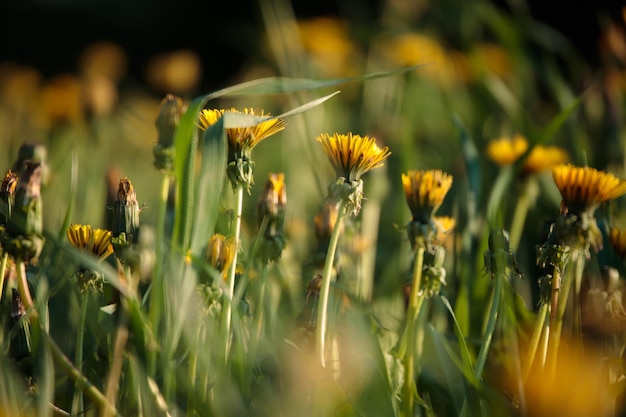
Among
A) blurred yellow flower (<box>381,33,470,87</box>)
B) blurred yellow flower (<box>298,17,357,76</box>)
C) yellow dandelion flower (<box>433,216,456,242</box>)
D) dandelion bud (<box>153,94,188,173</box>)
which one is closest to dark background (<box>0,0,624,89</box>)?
blurred yellow flower (<box>298,17,357,76</box>)

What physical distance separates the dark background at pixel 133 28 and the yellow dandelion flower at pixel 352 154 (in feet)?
13.2

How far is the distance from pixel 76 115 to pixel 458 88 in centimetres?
109

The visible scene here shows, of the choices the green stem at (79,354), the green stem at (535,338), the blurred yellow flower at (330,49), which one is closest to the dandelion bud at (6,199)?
the green stem at (79,354)

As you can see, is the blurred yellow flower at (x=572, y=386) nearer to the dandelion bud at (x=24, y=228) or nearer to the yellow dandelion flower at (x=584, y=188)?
the yellow dandelion flower at (x=584, y=188)

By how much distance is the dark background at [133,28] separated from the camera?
15.9 feet

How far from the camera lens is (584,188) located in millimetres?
745

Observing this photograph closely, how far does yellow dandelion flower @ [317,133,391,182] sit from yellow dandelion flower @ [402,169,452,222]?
0.05 metres

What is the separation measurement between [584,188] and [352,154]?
0.23 meters

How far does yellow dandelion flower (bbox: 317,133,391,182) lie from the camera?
0.73m

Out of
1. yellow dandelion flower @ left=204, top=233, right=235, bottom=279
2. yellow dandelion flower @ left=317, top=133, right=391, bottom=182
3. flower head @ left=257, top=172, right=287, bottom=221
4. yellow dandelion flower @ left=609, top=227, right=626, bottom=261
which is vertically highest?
yellow dandelion flower @ left=317, top=133, right=391, bottom=182

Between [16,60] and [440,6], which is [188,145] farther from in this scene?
[16,60]

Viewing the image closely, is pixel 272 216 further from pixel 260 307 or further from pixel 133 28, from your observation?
pixel 133 28

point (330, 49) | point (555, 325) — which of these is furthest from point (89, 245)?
point (330, 49)

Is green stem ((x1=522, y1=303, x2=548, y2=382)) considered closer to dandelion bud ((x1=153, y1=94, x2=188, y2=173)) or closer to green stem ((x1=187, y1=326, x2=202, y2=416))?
green stem ((x1=187, y1=326, x2=202, y2=416))
